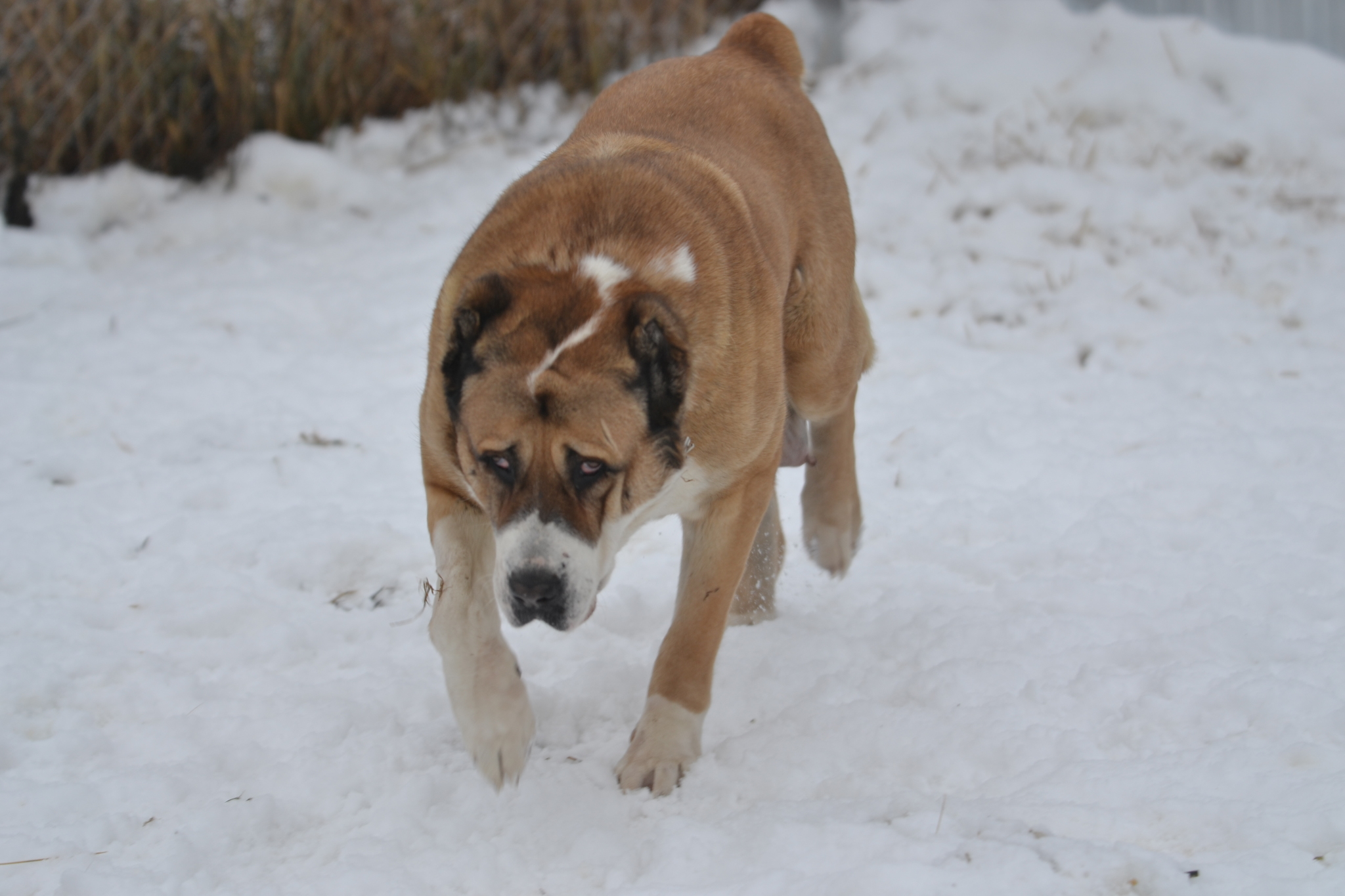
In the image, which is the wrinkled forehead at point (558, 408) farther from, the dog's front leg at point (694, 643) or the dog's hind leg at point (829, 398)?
the dog's hind leg at point (829, 398)

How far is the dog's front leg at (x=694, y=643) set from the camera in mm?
2789

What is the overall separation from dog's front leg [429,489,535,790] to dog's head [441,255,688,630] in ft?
0.90

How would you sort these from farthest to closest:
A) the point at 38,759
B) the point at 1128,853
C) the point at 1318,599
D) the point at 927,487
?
the point at 927,487 < the point at 1318,599 < the point at 38,759 < the point at 1128,853

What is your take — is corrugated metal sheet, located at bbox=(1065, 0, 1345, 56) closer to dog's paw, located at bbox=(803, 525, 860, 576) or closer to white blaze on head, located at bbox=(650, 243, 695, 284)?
dog's paw, located at bbox=(803, 525, 860, 576)

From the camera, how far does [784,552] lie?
13.3ft

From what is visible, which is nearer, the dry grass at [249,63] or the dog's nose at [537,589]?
the dog's nose at [537,589]

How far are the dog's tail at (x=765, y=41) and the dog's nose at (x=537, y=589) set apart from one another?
230cm

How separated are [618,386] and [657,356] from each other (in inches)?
4.5

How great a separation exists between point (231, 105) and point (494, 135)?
5.52ft

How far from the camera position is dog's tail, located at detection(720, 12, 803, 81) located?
13.1 ft

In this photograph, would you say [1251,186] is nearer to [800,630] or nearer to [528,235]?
[800,630]

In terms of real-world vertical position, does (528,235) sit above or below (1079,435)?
above

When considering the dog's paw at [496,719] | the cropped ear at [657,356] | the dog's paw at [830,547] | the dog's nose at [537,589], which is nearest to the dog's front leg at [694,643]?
the dog's paw at [496,719]

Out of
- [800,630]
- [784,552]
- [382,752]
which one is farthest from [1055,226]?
[382,752]
